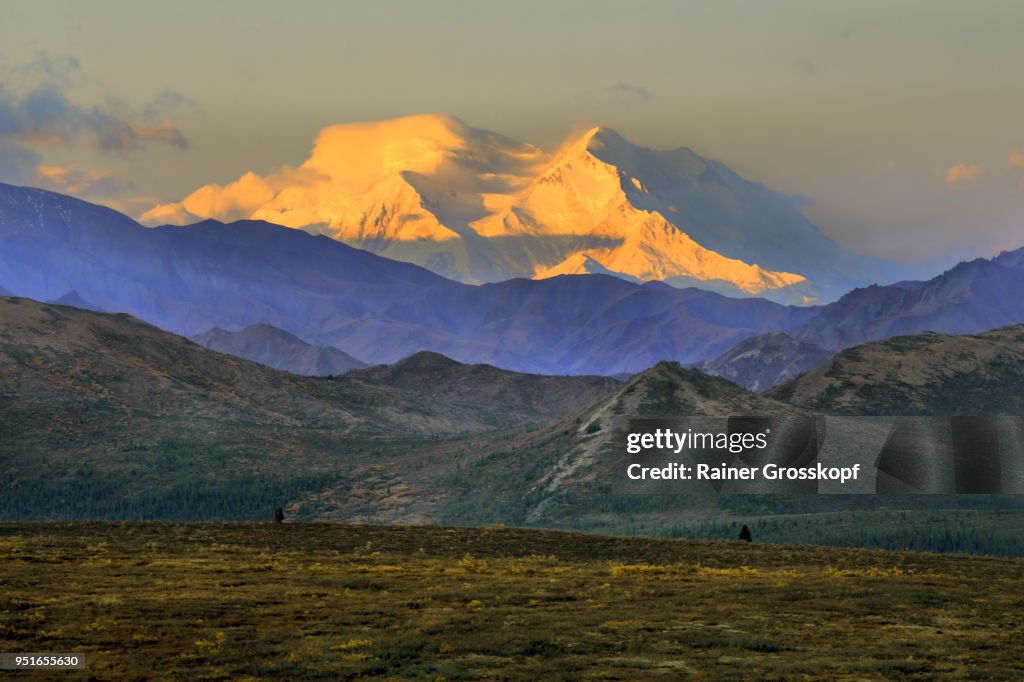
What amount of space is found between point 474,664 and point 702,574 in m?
36.4

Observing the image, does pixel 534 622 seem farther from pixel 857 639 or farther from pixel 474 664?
pixel 857 639

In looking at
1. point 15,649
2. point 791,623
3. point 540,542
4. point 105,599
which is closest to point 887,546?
point 540,542

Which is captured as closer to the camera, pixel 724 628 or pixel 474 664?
pixel 474 664

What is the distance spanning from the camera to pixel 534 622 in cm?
6488

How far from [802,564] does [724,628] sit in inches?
1408

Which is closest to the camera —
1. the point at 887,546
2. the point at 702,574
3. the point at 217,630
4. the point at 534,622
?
the point at 217,630

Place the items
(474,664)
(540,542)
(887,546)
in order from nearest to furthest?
(474,664)
(540,542)
(887,546)

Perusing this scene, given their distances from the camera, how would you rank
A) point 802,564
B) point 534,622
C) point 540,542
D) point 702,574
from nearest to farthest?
point 534,622
point 702,574
point 802,564
point 540,542

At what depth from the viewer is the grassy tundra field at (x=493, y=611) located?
179ft

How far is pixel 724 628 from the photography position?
212 feet

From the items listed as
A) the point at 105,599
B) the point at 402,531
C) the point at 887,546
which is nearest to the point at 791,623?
the point at 105,599

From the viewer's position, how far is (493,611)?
68.3 metres

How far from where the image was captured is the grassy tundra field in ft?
179

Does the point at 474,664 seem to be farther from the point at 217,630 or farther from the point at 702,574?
the point at 702,574
